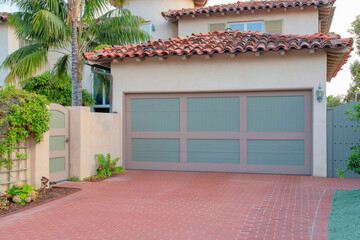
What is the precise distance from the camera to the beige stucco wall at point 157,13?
58.4ft

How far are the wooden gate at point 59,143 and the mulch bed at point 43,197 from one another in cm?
72

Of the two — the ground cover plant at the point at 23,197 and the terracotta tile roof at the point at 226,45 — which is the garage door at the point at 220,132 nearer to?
the terracotta tile roof at the point at 226,45

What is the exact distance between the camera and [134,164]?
12.2m

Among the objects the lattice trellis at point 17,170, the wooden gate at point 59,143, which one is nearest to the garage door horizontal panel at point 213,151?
the wooden gate at point 59,143

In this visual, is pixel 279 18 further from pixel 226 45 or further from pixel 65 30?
pixel 65 30

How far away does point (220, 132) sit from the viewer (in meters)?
11.6

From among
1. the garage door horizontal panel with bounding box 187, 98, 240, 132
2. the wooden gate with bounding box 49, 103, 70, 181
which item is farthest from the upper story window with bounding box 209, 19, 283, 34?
the wooden gate with bounding box 49, 103, 70, 181

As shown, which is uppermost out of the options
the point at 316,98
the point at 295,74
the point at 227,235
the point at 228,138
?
the point at 295,74

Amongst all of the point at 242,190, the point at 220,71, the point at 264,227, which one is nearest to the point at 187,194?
the point at 242,190

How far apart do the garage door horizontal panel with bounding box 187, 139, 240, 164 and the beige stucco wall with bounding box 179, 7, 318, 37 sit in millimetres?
6836

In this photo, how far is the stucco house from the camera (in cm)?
1080

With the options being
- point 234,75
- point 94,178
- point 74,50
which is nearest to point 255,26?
point 234,75

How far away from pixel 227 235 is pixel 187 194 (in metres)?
2.91

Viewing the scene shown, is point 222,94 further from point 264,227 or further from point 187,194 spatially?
point 264,227
